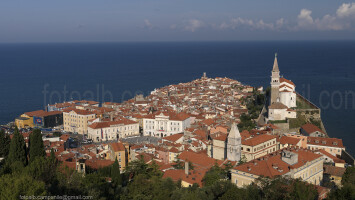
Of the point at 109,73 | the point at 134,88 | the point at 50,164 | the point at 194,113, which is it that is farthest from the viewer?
the point at 109,73

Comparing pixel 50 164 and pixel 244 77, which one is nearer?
pixel 50 164

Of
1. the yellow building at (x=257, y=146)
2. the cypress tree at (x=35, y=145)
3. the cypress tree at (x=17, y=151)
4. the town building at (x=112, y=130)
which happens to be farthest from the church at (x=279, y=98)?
the cypress tree at (x=17, y=151)

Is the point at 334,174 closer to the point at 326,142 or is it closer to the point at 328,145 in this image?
the point at 328,145

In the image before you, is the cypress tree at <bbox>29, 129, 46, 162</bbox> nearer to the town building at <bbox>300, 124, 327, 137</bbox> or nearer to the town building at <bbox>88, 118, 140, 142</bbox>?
the town building at <bbox>88, 118, 140, 142</bbox>

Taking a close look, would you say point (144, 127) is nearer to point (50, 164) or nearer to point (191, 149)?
point (191, 149)

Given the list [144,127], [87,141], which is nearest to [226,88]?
[144,127]

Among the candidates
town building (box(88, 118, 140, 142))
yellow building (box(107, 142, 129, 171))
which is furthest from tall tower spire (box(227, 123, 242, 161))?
town building (box(88, 118, 140, 142))

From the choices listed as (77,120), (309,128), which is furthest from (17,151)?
(309,128)
